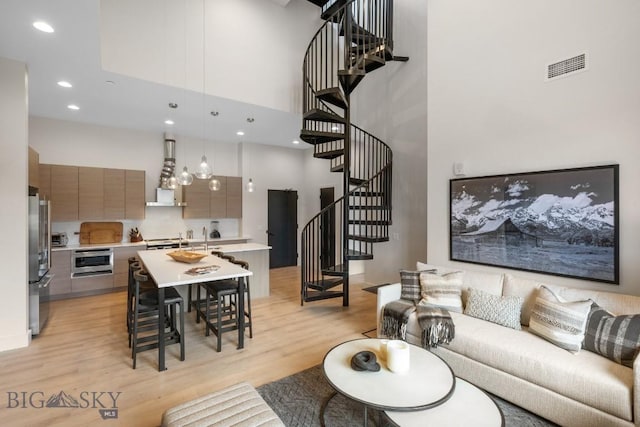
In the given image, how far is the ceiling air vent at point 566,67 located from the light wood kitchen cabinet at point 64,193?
23.4ft

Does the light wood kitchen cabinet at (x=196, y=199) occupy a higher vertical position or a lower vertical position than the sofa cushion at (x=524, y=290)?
higher

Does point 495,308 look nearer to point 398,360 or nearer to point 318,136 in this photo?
point 398,360

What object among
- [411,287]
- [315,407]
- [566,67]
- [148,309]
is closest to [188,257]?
[148,309]

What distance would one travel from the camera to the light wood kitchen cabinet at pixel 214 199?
638cm

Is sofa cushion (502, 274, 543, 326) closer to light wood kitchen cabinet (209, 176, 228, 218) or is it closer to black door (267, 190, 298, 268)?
black door (267, 190, 298, 268)

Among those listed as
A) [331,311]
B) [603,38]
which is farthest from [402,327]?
[603,38]

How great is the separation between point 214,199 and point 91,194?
2.22 meters

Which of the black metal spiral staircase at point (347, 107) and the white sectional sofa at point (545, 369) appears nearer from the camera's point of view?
the white sectional sofa at point (545, 369)

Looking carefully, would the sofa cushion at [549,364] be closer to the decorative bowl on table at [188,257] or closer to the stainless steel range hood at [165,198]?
the decorative bowl on table at [188,257]

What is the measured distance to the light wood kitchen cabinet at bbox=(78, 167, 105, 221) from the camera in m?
5.32

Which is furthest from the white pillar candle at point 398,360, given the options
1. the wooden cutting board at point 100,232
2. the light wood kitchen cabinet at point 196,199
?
the wooden cutting board at point 100,232

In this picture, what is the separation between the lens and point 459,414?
5.53ft

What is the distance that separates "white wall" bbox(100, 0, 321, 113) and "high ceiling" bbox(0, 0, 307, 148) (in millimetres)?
192

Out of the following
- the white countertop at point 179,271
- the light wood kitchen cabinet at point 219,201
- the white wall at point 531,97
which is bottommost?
the white countertop at point 179,271
